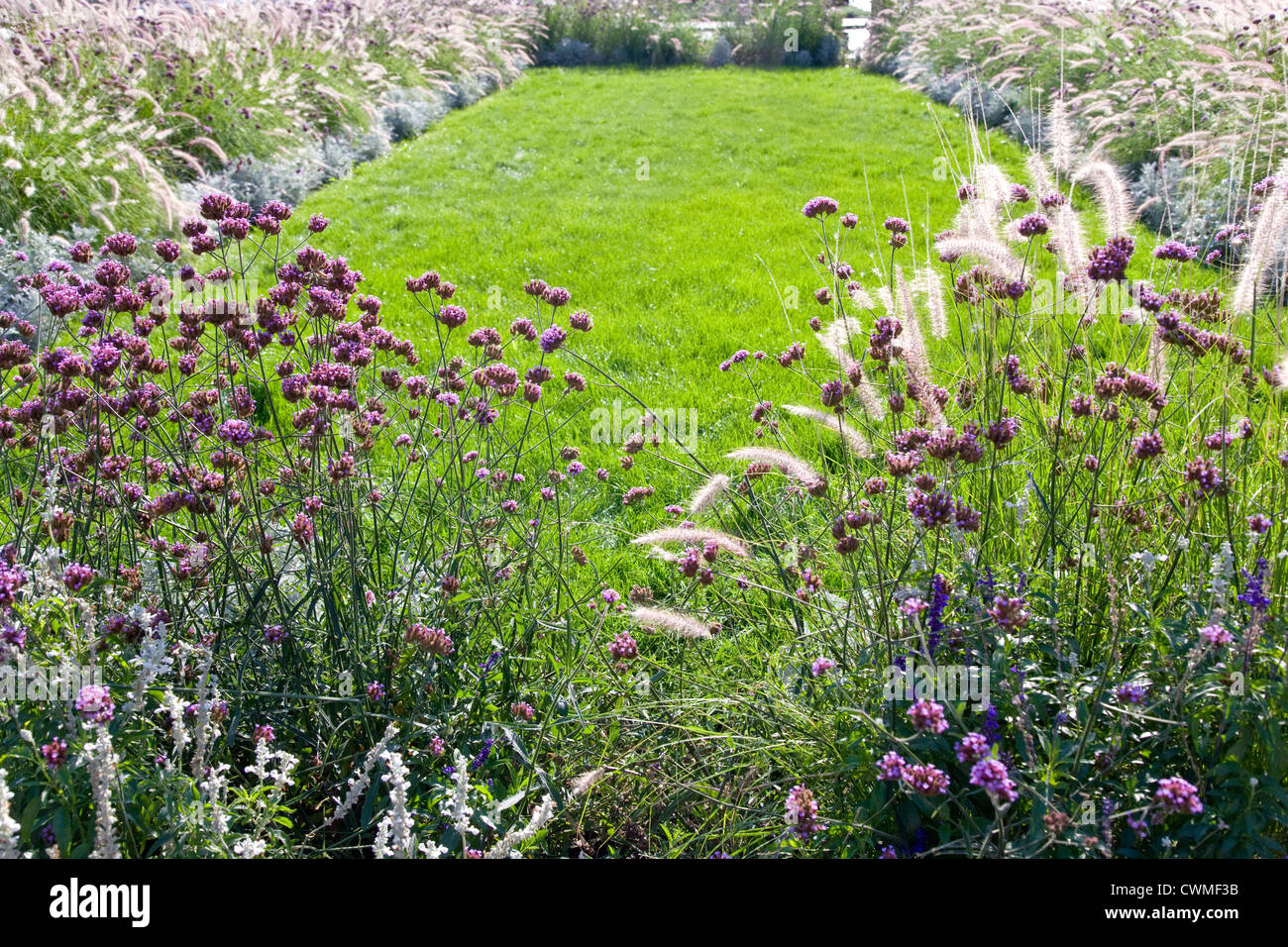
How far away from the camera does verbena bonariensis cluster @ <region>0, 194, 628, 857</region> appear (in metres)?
1.83

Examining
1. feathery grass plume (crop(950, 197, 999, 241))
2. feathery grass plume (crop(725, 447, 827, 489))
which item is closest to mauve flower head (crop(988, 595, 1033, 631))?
feathery grass plume (crop(725, 447, 827, 489))

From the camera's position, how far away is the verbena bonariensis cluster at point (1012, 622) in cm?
173

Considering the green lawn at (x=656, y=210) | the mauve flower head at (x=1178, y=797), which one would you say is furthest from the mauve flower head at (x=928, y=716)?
the green lawn at (x=656, y=210)

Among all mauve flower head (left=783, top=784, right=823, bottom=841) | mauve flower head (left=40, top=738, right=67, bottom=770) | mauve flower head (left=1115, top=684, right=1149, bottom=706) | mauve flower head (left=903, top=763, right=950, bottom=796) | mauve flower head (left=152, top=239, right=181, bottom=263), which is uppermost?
mauve flower head (left=152, top=239, right=181, bottom=263)

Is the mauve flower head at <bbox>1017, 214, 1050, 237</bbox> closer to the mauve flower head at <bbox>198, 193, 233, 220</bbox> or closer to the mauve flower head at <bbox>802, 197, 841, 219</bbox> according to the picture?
the mauve flower head at <bbox>802, 197, 841, 219</bbox>

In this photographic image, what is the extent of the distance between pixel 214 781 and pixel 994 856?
4.77 ft

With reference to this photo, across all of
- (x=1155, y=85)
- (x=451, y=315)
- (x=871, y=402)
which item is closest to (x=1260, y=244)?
(x=871, y=402)

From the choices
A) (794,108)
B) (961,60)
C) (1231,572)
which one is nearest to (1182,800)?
(1231,572)

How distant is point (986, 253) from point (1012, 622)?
1248 millimetres

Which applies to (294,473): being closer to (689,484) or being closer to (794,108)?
(689,484)

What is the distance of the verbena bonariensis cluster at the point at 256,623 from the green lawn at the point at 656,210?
176cm

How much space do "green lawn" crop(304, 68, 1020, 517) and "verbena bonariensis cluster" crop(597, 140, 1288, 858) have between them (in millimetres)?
891

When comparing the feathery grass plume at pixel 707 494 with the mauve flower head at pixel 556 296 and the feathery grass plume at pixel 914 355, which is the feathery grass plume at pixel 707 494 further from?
the mauve flower head at pixel 556 296

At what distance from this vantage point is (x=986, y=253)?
2.55 meters
